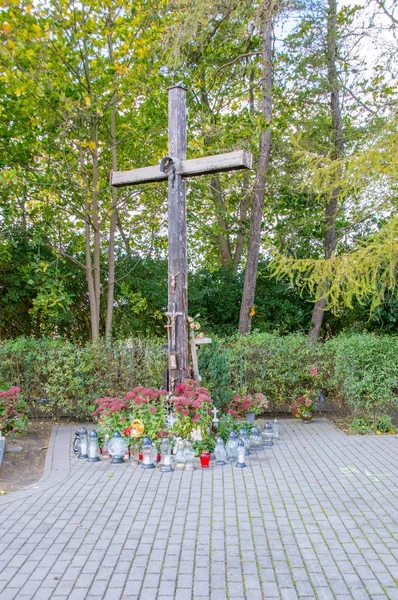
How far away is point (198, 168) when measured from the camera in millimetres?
6969

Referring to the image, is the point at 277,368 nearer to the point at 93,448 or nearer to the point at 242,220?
the point at 93,448

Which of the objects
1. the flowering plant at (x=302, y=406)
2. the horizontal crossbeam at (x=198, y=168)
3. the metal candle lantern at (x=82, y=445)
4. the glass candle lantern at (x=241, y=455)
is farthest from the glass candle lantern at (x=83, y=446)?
the flowering plant at (x=302, y=406)

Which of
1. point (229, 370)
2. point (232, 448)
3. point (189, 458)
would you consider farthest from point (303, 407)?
point (189, 458)

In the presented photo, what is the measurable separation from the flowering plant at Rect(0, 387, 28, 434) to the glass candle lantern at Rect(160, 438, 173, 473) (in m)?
2.37

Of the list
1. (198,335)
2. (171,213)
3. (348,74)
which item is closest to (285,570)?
(198,335)

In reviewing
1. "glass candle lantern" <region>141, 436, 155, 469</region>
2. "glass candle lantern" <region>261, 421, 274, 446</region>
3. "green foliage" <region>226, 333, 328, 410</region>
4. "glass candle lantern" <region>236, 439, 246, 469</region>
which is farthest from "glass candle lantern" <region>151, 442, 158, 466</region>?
"green foliage" <region>226, 333, 328, 410</region>

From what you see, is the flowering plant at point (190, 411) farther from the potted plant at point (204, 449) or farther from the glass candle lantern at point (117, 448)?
the glass candle lantern at point (117, 448)

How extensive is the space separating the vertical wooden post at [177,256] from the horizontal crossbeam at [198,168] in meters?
0.19

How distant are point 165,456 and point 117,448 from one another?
26.5 inches

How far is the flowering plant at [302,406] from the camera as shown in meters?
8.81

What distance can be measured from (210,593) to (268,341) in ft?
20.7

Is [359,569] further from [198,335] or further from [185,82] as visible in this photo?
[185,82]

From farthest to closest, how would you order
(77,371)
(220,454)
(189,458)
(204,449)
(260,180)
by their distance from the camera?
1. (260,180)
2. (77,371)
3. (204,449)
4. (220,454)
5. (189,458)

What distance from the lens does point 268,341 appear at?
9.34m
